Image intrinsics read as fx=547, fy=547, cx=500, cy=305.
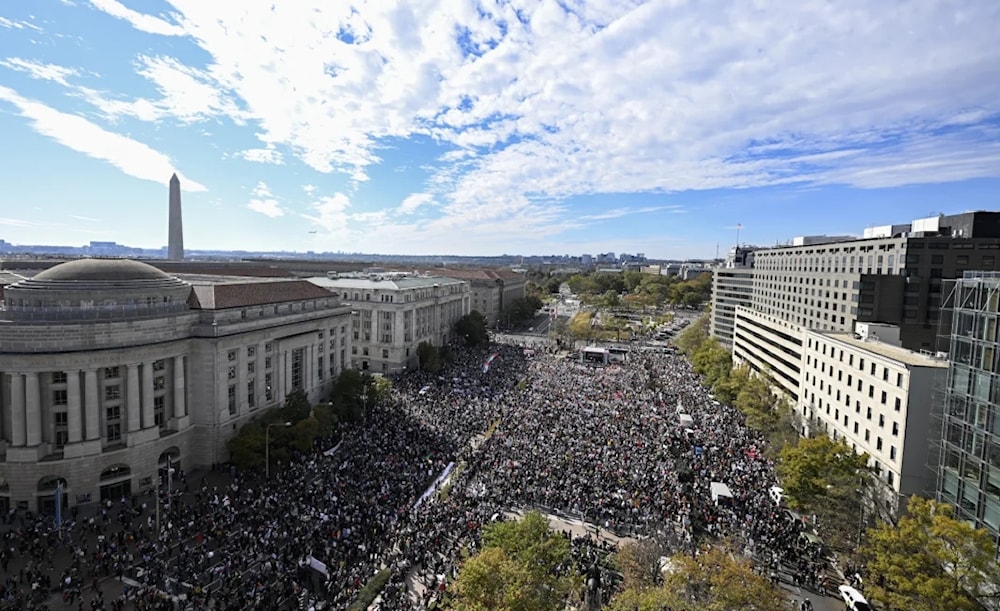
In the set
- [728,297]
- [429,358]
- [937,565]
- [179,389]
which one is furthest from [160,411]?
[728,297]

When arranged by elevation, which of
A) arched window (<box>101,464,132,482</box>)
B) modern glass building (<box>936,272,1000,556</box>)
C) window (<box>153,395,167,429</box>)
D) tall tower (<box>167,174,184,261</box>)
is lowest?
arched window (<box>101,464,132,482</box>)

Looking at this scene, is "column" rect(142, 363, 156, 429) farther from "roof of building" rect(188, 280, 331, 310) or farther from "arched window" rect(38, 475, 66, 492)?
"roof of building" rect(188, 280, 331, 310)

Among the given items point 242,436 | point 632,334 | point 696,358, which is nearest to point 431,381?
point 242,436

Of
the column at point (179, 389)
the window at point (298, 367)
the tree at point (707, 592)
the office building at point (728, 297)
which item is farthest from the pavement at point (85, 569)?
the office building at point (728, 297)

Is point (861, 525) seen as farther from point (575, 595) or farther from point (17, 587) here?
point (17, 587)

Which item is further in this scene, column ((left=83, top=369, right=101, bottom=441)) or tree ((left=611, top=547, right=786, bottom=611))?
column ((left=83, top=369, right=101, bottom=441))

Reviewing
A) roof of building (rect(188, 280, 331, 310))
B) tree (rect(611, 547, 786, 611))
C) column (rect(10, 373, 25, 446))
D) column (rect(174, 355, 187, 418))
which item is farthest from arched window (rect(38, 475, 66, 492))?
tree (rect(611, 547, 786, 611))

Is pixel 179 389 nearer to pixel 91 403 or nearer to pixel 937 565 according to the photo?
pixel 91 403

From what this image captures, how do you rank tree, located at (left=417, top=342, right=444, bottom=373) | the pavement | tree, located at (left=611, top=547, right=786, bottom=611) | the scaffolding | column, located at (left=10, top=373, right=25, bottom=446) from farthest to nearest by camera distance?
tree, located at (left=417, top=342, right=444, bottom=373) → column, located at (left=10, top=373, right=25, bottom=446) → the scaffolding → the pavement → tree, located at (left=611, top=547, right=786, bottom=611)
